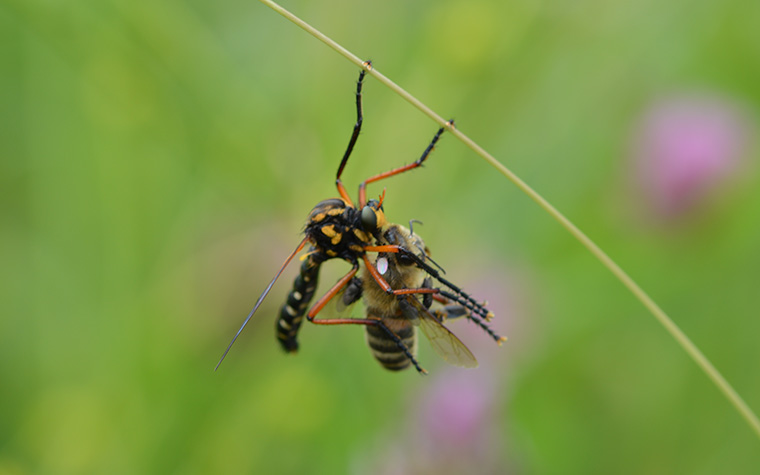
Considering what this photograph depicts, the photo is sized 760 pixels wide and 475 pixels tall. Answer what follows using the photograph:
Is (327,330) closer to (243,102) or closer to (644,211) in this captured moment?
(243,102)

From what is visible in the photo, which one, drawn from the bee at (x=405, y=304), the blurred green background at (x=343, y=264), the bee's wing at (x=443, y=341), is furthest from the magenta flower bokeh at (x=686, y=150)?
the bee's wing at (x=443, y=341)

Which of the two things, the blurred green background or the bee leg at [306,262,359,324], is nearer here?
the bee leg at [306,262,359,324]

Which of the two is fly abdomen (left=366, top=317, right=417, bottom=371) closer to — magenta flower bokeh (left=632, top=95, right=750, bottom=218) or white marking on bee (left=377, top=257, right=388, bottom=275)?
white marking on bee (left=377, top=257, right=388, bottom=275)

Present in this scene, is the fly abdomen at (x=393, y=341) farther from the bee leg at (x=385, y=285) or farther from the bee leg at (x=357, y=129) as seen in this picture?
the bee leg at (x=357, y=129)

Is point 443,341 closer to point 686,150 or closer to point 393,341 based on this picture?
point 393,341

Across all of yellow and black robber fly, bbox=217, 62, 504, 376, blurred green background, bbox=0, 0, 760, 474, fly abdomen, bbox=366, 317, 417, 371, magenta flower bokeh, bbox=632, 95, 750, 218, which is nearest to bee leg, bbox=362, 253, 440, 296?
yellow and black robber fly, bbox=217, 62, 504, 376

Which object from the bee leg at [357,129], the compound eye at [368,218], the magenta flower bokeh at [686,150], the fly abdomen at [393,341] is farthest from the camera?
the magenta flower bokeh at [686,150]
